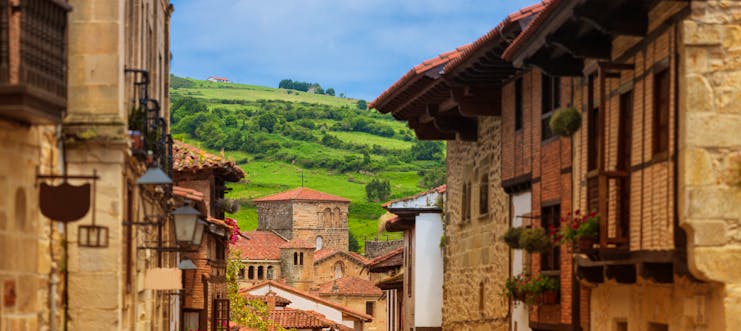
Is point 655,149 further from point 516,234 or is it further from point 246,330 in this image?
point 246,330

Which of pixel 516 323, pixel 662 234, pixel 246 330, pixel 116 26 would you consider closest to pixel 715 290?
pixel 662 234

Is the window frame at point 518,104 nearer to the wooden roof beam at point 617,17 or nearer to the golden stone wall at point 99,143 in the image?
the wooden roof beam at point 617,17

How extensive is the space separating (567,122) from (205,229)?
1268 cm

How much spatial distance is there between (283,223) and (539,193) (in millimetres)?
145684

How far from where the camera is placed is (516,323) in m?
22.8

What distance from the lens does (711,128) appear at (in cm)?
1338

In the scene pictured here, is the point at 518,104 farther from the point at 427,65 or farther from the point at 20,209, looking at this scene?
the point at 20,209

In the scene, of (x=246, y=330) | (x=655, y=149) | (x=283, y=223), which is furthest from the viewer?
(x=283, y=223)

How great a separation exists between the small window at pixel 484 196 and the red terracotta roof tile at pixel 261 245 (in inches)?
4575

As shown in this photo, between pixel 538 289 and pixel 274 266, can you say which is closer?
pixel 538 289

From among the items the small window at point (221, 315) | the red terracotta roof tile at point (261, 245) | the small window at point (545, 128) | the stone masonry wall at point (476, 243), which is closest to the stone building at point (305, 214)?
the red terracotta roof tile at point (261, 245)

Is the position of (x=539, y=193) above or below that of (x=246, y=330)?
above

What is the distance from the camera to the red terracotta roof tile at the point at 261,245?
475 ft

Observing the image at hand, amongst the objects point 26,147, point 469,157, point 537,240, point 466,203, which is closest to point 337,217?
point 466,203
